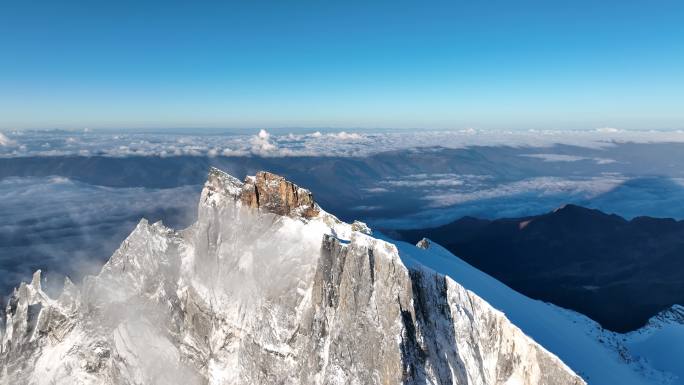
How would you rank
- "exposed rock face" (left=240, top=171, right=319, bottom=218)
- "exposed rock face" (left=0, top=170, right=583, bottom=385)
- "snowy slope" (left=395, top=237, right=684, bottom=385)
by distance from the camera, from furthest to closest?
"exposed rock face" (left=240, top=171, right=319, bottom=218)
"snowy slope" (left=395, top=237, right=684, bottom=385)
"exposed rock face" (left=0, top=170, right=583, bottom=385)

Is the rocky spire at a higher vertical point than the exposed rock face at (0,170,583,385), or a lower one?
higher

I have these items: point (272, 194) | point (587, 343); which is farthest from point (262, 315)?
point (587, 343)

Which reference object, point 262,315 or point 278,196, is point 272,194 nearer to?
point 278,196

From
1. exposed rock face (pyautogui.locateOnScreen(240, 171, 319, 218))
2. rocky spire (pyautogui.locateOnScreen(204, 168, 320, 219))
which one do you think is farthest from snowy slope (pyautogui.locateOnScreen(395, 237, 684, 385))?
rocky spire (pyautogui.locateOnScreen(204, 168, 320, 219))

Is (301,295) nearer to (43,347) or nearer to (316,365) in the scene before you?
(316,365)

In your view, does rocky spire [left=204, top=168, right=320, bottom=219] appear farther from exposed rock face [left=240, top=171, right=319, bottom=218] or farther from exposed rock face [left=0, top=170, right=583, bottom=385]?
exposed rock face [left=0, top=170, right=583, bottom=385]

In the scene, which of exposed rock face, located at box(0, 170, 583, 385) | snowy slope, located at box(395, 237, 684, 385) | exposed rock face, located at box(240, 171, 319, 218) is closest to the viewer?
exposed rock face, located at box(0, 170, 583, 385)

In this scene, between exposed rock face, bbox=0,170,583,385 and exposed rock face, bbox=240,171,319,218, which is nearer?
exposed rock face, bbox=0,170,583,385

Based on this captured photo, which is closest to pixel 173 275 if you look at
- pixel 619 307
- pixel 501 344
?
pixel 501 344
